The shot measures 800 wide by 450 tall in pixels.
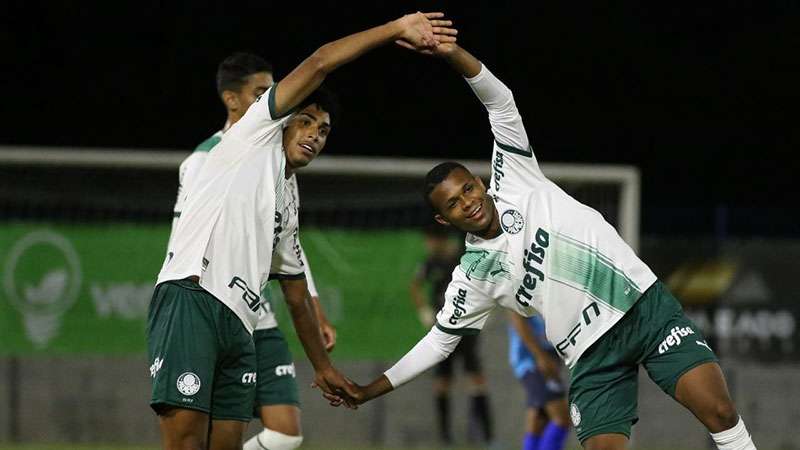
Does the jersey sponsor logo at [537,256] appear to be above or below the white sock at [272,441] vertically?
above

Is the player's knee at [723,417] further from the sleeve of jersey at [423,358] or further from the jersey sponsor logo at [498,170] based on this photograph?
the jersey sponsor logo at [498,170]

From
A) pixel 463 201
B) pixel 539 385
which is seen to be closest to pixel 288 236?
pixel 463 201

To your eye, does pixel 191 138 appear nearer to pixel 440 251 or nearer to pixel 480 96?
pixel 440 251

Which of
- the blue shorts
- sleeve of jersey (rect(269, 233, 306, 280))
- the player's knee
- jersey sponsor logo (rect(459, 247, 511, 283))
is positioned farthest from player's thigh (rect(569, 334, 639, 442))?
the blue shorts

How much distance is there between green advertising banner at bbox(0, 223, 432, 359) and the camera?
11.5m

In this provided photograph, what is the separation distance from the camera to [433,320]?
37.2 ft

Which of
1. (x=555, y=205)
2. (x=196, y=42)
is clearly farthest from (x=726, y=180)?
(x=555, y=205)

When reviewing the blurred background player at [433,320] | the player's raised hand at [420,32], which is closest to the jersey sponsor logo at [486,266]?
the player's raised hand at [420,32]

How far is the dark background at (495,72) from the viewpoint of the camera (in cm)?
1977

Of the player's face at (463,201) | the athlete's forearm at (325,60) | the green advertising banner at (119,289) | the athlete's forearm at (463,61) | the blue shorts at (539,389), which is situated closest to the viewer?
the athlete's forearm at (325,60)

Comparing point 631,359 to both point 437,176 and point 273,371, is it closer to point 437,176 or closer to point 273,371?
point 437,176

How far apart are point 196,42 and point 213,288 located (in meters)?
15.4

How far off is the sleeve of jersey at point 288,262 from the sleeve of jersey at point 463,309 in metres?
0.68

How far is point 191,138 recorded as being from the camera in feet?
64.7
